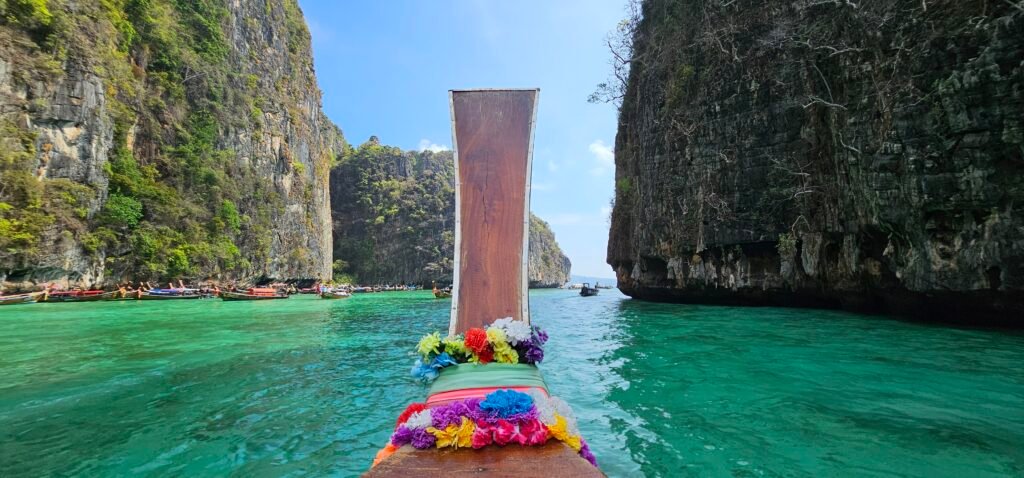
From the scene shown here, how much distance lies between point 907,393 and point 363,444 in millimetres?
5753

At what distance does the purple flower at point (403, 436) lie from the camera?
2.02 metres

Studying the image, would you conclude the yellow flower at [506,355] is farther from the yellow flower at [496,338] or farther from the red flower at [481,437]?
the red flower at [481,437]

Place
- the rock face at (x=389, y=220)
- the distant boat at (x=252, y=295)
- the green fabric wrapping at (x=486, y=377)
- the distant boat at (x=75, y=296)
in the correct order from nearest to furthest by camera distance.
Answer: the green fabric wrapping at (x=486, y=377)
the distant boat at (x=75, y=296)
the distant boat at (x=252, y=295)
the rock face at (x=389, y=220)

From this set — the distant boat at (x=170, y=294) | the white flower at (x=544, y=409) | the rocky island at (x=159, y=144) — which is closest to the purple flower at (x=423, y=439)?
the white flower at (x=544, y=409)

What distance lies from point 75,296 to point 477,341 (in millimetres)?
28187

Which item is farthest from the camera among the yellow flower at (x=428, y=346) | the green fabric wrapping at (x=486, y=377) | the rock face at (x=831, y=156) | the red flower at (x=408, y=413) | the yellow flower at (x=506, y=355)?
the rock face at (x=831, y=156)

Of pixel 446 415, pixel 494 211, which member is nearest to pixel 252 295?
pixel 494 211

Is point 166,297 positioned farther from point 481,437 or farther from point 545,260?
point 545,260

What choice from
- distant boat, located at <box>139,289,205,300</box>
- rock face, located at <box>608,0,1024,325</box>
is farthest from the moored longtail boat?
distant boat, located at <box>139,289,205,300</box>

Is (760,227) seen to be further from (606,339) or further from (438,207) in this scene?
(438,207)

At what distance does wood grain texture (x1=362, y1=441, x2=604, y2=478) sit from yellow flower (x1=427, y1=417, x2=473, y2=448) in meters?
0.02

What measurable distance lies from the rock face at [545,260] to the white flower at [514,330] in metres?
79.6

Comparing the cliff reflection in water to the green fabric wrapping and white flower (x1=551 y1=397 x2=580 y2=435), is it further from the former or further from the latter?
white flower (x1=551 y1=397 x2=580 y2=435)

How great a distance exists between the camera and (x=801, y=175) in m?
16.1
